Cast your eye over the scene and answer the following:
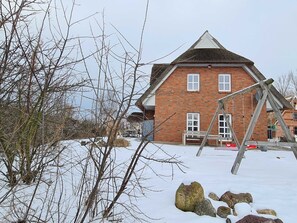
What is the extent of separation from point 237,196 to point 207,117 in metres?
13.0

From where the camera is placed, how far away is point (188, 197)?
385 centimetres

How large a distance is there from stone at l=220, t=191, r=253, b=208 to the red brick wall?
41.4 feet

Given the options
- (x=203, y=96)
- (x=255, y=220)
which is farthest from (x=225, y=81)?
(x=255, y=220)

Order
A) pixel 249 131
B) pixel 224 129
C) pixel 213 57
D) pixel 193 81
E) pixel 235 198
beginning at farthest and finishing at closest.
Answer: pixel 193 81, pixel 213 57, pixel 224 129, pixel 249 131, pixel 235 198

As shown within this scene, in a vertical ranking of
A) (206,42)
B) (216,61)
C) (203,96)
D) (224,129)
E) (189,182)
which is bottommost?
(189,182)

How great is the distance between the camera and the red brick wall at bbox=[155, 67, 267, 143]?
1673cm

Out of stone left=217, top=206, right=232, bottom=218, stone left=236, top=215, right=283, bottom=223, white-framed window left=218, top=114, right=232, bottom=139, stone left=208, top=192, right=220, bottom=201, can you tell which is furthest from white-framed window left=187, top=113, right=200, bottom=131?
stone left=236, top=215, right=283, bottom=223

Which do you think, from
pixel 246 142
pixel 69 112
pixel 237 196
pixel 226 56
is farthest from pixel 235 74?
pixel 69 112

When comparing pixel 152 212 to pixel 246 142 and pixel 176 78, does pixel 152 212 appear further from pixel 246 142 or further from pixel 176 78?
pixel 176 78

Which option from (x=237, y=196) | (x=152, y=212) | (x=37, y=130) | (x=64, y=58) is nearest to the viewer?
(x=64, y=58)

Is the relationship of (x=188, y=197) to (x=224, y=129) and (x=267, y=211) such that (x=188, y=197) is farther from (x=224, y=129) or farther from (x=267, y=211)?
(x=224, y=129)

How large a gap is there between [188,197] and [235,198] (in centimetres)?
75

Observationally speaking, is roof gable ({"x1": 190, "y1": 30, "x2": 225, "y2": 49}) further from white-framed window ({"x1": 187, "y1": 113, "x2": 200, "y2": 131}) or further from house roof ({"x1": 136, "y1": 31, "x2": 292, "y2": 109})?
white-framed window ({"x1": 187, "y1": 113, "x2": 200, "y2": 131})

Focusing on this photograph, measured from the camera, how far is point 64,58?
117 inches
